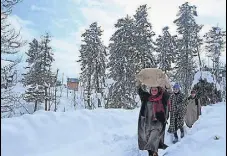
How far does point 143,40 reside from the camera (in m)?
35.7

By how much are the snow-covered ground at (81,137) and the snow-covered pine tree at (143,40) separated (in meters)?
20.9

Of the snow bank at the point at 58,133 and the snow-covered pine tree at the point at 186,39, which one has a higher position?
the snow-covered pine tree at the point at 186,39

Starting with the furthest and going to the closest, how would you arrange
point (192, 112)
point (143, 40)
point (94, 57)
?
point (94, 57) < point (143, 40) < point (192, 112)

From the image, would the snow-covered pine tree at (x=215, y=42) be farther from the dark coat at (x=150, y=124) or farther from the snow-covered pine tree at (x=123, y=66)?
the dark coat at (x=150, y=124)

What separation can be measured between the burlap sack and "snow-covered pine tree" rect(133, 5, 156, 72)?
24.7 meters

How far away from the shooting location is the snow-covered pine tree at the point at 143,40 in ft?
111

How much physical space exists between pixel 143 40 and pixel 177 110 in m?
25.4

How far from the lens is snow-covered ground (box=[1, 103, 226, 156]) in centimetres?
671

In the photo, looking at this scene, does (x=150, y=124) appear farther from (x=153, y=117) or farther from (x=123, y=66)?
(x=123, y=66)

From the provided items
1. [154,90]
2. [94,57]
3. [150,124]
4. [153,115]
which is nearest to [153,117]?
[153,115]

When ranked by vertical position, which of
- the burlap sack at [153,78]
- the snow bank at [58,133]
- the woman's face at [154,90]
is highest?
the burlap sack at [153,78]

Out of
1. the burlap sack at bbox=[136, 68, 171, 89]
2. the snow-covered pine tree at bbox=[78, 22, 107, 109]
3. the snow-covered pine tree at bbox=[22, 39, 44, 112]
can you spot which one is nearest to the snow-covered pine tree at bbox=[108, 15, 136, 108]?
the snow-covered pine tree at bbox=[78, 22, 107, 109]

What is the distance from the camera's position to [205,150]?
6.03 meters

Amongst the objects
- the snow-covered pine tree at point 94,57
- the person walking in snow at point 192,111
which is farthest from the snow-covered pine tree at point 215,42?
the person walking in snow at point 192,111
